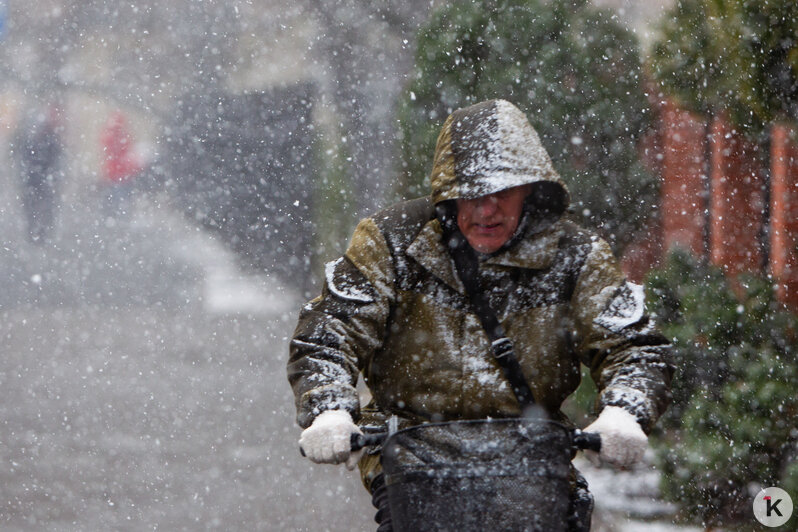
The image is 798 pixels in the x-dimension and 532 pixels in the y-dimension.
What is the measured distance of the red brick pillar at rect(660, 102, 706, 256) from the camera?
890 centimetres

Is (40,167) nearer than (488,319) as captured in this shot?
No

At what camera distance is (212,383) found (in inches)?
407

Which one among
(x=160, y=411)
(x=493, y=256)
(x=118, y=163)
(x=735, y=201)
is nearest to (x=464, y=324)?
(x=493, y=256)

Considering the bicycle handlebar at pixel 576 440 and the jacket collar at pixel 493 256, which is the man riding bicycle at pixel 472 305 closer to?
the jacket collar at pixel 493 256

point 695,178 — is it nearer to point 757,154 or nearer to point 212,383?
point 757,154

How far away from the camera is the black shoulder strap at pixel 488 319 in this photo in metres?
2.93

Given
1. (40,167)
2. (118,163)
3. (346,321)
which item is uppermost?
(118,163)

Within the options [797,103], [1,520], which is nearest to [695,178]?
[797,103]

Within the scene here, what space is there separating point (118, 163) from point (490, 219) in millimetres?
18850

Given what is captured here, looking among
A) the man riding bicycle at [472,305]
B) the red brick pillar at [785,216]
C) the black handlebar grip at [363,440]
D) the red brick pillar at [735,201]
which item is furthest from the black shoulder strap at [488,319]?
the red brick pillar at [735,201]

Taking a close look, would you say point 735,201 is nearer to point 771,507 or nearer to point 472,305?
point 771,507

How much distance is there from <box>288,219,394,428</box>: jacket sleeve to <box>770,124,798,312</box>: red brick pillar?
3722mm

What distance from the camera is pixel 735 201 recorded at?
818 cm

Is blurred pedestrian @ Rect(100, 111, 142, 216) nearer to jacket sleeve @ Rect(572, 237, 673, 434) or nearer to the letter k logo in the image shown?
the letter k logo
